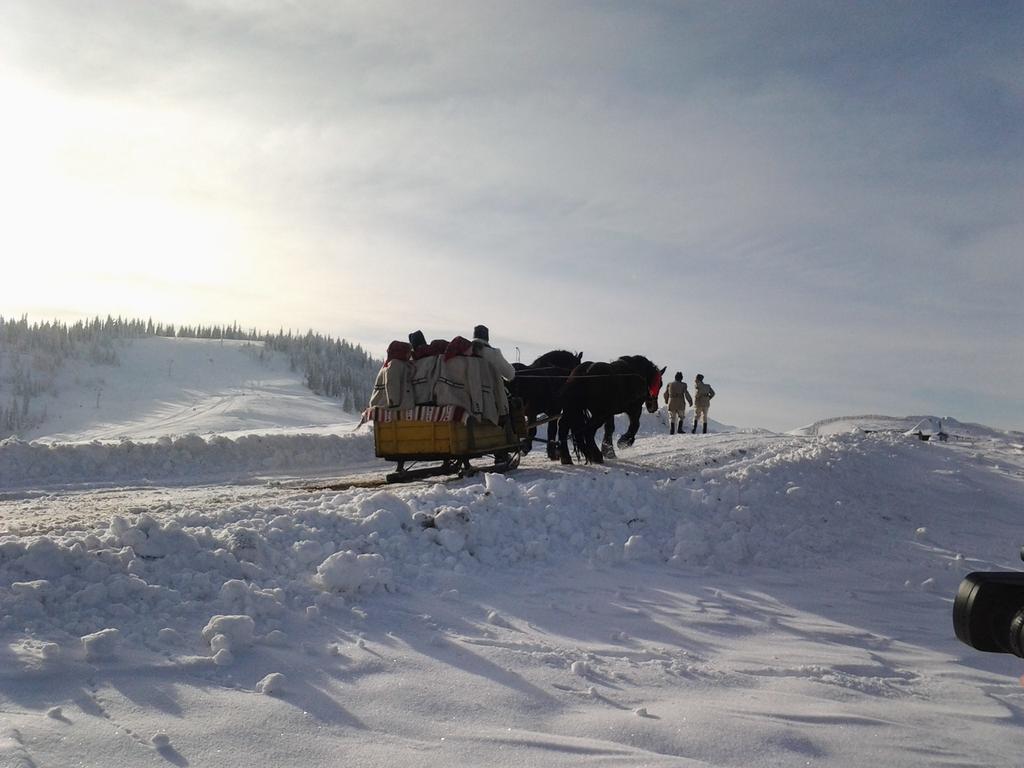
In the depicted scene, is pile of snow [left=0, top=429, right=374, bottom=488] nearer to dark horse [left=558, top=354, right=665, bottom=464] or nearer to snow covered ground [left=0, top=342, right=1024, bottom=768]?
snow covered ground [left=0, top=342, right=1024, bottom=768]

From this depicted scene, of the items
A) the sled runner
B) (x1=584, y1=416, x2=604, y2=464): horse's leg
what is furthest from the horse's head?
the sled runner

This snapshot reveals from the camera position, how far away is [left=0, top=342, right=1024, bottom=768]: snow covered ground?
3.81 meters

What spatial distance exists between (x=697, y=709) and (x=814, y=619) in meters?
2.31

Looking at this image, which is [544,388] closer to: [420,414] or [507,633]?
[420,414]

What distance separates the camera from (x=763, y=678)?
16.1 feet

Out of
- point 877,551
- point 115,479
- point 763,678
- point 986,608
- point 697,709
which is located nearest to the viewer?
point 986,608

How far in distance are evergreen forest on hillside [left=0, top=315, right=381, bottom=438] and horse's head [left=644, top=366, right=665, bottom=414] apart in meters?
26.8

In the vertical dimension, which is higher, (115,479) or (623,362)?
(623,362)

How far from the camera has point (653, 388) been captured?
47.9 feet

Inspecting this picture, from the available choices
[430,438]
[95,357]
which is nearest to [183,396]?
[95,357]

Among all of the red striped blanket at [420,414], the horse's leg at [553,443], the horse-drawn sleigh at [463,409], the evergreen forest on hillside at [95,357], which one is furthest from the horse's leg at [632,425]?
the evergreen forest on hillside at [95,357]

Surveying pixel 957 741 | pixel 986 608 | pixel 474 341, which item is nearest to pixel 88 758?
pixel 986 608

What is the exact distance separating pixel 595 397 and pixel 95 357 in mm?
42317

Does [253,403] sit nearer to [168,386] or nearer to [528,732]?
[168,386]
